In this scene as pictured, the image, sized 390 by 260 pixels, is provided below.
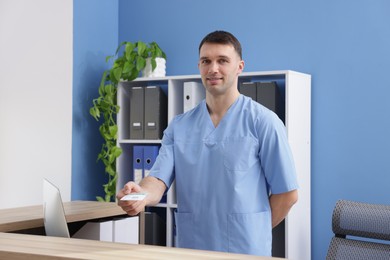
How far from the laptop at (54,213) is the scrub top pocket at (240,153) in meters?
0.57

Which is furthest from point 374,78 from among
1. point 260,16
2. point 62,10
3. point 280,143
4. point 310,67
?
point 62,10

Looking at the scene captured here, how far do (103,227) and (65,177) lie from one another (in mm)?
1878

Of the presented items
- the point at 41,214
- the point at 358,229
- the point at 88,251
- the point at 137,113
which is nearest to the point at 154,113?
the point at 137,113

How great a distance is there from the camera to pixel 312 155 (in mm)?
3730

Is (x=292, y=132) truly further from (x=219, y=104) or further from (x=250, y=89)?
(x=219, y=104)

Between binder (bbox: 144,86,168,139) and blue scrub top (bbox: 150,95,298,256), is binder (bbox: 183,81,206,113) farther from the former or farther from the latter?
blue scrub top (bbox: 150,95,298,256)

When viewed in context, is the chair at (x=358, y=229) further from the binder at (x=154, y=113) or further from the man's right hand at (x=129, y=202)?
the binder at (x=154, y=113)

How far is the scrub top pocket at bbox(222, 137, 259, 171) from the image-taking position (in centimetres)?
203

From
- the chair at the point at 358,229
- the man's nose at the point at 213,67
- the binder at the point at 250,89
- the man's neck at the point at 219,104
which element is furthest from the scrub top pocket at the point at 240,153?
the binder at the point at 250,89

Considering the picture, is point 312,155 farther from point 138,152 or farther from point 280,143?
point 280,143

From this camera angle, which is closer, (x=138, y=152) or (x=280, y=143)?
(x=280, y=143)

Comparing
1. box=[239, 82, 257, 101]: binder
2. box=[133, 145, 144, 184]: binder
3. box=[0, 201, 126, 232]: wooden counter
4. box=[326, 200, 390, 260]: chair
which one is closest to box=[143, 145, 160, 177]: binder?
box=[133, 145, 144, 184]: binder

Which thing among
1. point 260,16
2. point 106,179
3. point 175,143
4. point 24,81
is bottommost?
point 106,179

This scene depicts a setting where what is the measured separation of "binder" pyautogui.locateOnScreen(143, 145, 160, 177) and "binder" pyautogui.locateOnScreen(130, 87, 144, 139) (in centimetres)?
10
